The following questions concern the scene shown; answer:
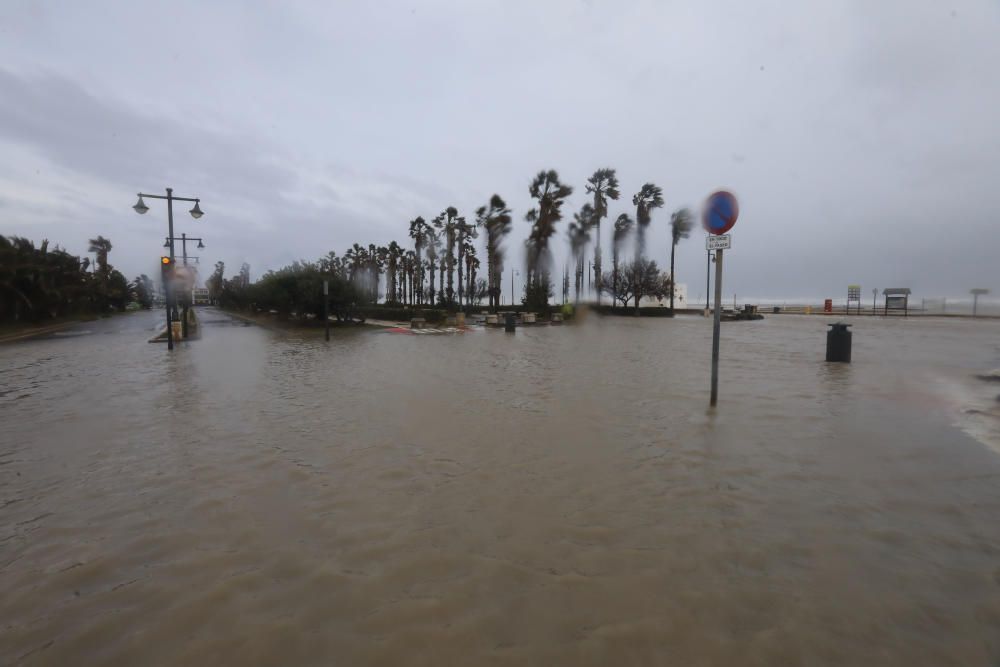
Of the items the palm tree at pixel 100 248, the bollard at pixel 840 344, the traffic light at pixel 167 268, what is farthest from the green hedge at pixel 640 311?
the palm tree at pixel 100 248

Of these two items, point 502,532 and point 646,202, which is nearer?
point 502,532

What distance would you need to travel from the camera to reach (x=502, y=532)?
3.73 m

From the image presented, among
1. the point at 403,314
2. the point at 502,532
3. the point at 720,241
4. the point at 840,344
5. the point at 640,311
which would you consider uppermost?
the point at 720,241

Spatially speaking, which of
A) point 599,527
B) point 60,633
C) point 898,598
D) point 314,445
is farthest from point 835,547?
point 314,445

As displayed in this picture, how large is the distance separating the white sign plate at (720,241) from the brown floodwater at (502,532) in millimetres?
2666

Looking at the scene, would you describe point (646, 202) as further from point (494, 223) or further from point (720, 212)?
point (720, 212)

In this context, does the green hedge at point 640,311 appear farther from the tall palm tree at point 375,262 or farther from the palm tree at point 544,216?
the tall palm tree at point 375,262

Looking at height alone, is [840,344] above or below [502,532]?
above

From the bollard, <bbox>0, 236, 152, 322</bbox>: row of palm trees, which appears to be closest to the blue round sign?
the bollard

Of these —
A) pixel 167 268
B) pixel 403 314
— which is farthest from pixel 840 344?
pixel 403 314

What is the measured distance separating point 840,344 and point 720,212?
8.90 metres

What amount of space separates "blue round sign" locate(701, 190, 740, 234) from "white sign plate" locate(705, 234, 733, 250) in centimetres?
9

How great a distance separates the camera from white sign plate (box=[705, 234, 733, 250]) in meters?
7.66

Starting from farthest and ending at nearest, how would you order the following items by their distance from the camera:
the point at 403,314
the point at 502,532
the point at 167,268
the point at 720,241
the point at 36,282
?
the point at 403,314
the point at 36,282
the point at 167,268
the point at 720,241
the point at 502,532
